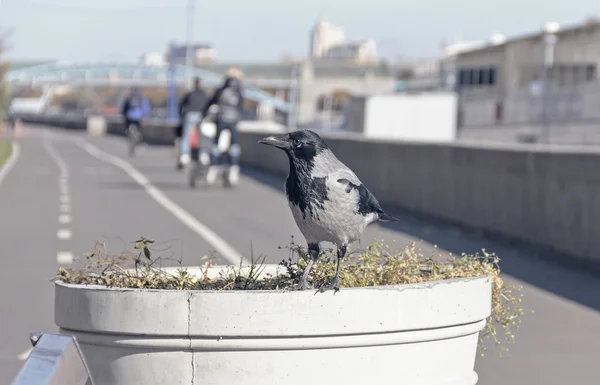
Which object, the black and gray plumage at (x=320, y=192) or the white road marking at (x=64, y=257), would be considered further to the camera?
the white road marking at (x=64, y=257)

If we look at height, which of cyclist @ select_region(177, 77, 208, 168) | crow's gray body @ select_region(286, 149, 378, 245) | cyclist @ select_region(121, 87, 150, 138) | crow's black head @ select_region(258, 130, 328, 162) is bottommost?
cyclist @ select_region(121, 87, 150, 138)

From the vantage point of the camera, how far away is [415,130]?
49.1 meters

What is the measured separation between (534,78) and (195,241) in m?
78.7

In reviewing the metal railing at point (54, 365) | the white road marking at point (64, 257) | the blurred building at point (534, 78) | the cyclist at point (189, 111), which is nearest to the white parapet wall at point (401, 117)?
the blurred building at point (534, 78)

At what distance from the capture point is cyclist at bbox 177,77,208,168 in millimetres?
27375

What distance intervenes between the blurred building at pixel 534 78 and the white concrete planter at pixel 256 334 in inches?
2369

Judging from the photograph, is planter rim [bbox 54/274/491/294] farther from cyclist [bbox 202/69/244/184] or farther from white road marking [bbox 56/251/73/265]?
cyclist [bbox 202/69/244/184]

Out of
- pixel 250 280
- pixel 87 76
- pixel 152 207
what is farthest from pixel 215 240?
pixel 87 76

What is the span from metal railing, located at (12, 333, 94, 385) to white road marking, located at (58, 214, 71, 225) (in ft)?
46.0

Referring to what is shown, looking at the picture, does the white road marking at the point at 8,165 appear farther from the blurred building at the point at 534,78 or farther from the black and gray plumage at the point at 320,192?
the blurred building at the point at 534,78

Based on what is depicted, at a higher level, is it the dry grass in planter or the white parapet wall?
the dry grass in planter

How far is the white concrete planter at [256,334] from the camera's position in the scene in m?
5.03

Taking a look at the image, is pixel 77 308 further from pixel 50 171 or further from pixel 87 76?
pixel 87 76

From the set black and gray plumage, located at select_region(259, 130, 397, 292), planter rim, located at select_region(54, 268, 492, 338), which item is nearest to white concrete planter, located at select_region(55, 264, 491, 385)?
planter rim, located at select_region(54, 268, 492, 338)
